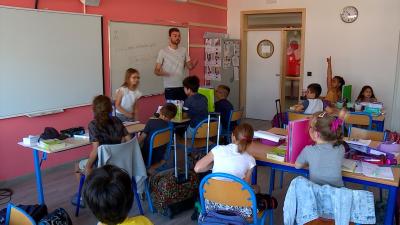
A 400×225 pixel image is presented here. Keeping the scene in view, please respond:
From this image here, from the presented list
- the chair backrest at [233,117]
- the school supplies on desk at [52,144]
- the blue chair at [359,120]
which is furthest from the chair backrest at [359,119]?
the school supplies on desk at [52,144]

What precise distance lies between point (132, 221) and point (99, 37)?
12.1 feet

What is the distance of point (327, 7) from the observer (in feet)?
21.7

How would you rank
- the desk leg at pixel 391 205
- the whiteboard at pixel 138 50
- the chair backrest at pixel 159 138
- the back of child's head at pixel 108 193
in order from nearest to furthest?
the back of child's head at pixel 108 193, the desk leg at pixel 391 205, the chair backrest at pixel 159 138, the whiteboard at pixel 138 50

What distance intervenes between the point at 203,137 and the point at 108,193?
274 cm

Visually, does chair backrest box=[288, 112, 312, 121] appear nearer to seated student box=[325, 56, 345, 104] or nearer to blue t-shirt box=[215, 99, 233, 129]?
blue t-shirt box=[215, 99, 233, 129]

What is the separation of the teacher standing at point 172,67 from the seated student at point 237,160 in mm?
2939

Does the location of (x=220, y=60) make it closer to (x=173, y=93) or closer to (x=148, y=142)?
(x=173, y=93)

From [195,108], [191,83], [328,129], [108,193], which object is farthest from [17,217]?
[191,83]

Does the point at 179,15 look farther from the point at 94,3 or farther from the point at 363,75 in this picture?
the point at 363,75

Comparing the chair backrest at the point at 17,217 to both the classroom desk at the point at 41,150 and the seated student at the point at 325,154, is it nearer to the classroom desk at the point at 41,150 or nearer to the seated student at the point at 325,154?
the classroom desk at the point at 41,150

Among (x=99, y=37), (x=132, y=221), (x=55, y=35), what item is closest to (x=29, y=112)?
(x=55, y=35)

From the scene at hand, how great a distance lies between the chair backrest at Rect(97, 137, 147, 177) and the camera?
9.04ft

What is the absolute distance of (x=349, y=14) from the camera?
6.41 m

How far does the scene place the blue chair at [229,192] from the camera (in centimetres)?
211
